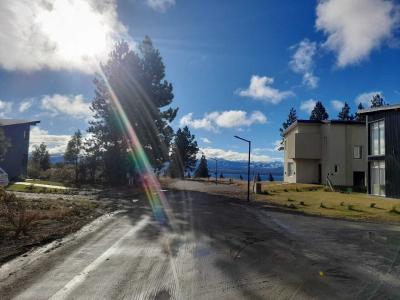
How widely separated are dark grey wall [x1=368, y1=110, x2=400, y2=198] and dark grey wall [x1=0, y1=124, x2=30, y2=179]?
111 feet

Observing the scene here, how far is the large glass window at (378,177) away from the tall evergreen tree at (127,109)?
19.3 m

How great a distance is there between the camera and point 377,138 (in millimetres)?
31406

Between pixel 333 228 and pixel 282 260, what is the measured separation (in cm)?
674

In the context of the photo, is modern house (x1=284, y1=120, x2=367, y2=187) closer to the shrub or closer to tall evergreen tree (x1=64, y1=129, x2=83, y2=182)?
tall evergreen tree (x1=64, y1=129, x2=83, y2=182)

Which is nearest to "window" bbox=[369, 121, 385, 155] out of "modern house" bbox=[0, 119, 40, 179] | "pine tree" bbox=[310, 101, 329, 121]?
"modern house" bbox=[0, 119, 40, 179]

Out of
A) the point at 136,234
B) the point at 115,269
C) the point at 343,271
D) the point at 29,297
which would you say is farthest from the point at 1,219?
the point at 343,271

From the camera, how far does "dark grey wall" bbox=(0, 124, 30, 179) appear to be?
1617 inches

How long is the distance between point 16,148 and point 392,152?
120ft

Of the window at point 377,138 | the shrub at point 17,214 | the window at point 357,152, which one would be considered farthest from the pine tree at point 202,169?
the shrub at point 17,214

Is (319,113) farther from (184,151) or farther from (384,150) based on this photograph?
(384,150)

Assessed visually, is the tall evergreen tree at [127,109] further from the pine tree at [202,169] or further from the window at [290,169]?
the pine tree at [202,169]

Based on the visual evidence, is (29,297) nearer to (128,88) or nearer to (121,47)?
(128,88)

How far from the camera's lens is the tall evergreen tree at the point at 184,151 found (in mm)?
80750

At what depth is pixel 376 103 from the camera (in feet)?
252
